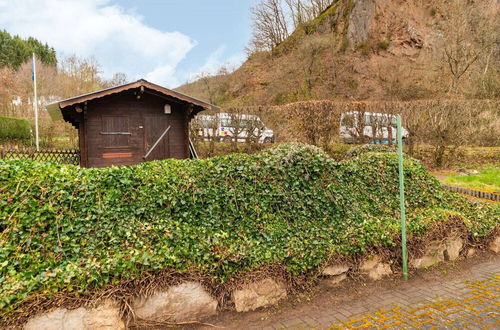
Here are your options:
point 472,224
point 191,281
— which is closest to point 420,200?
point 472,224

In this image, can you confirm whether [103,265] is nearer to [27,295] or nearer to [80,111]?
[27,295]

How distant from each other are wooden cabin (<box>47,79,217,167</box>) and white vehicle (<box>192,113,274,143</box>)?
4.37m

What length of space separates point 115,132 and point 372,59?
87.5 feet

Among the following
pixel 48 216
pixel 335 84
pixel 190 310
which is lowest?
pixel 190 310

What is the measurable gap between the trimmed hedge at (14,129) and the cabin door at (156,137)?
1702 cm

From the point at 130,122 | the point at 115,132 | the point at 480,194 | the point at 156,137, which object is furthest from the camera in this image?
the point at 156,137

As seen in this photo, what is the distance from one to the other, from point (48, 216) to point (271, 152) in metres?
3.22

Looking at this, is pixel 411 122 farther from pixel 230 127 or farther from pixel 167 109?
pixel 167 109

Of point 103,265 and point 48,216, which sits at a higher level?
point 48,216

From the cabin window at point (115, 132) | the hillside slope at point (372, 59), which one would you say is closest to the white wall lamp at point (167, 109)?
the cabin window at point (115, 132)

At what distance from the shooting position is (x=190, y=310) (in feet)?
11.5

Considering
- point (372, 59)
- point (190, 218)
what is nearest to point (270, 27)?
point (372, 59)

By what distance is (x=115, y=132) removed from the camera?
9.59 metres

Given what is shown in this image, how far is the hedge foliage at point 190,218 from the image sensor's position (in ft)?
11.1
